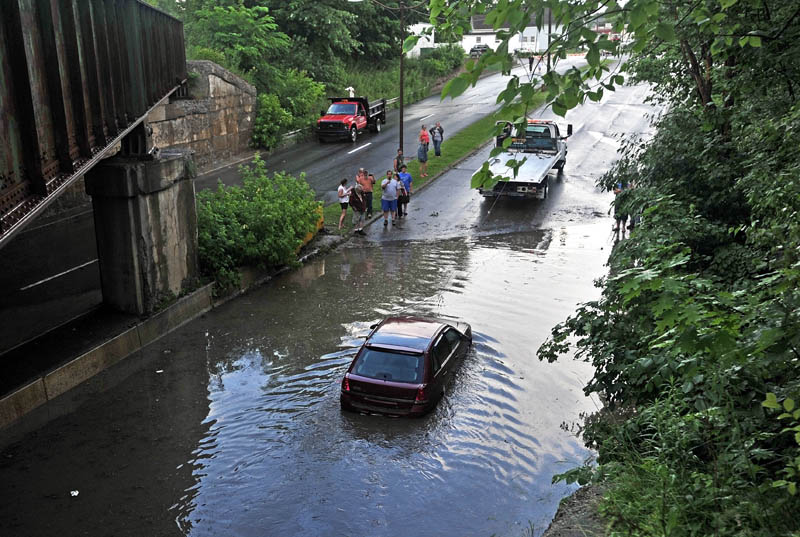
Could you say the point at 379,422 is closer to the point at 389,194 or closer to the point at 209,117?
the point at 389,194

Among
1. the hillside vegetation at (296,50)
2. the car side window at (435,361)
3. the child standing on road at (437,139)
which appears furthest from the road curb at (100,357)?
the child standing on road at (437,139)

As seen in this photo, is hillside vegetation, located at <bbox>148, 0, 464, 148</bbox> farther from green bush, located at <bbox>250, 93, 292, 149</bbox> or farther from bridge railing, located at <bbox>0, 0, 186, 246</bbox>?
bridge railing, located at <bbox>0, 0, 186, 246</bbox>

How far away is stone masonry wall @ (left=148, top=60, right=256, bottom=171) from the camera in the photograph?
2819cm

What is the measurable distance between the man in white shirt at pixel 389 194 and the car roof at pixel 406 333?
10426mm

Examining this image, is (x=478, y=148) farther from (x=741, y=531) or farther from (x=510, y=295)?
(x=741, y=531)

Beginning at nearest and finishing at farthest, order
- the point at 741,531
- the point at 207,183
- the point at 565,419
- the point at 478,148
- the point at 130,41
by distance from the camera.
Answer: the point at 741,531, the point at 565,419, the point at 130,41, the point at 207,183, the point at 478,148

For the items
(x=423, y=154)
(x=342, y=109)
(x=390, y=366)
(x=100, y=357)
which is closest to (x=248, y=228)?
(x=100, y=357)

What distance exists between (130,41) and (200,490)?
27.0 feet

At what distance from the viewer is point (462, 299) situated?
1636 cm

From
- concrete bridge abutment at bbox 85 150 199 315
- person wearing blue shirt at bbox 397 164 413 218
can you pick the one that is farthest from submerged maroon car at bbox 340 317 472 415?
person wearing blue shirt at bbox 397 164 413 218

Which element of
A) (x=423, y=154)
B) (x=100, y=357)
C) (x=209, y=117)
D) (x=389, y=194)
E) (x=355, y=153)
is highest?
(x=209, y=117)

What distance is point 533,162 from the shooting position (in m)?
26.0

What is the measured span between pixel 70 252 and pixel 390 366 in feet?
38.8

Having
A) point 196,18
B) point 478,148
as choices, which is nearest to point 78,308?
point 478,148
